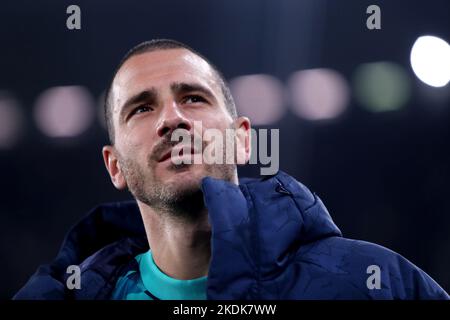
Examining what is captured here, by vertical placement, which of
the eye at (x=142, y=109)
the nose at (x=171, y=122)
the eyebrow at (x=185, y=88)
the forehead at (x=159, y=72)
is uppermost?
the forehead at (x=159, y=72)

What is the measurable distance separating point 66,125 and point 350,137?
3.47ft

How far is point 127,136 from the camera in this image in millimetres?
1048

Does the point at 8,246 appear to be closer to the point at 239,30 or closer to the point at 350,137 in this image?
the point at 239,30

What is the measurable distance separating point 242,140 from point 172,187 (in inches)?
10.3

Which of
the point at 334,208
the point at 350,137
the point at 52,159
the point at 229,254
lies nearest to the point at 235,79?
the point at 350,137

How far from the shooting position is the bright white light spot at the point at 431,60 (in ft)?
5.39

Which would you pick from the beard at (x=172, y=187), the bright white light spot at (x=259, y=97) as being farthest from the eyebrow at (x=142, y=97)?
the bright white light spot at (x=259, y=97)

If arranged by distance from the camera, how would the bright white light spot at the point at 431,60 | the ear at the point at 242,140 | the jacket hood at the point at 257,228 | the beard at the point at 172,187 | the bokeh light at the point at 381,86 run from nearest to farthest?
the jacket hood at the point at 257,228, the beard at the point at 172,187, the ear at the point at 242,140, the bright white light spot at the point at 431,60, the bokeh light at the point at 381,86

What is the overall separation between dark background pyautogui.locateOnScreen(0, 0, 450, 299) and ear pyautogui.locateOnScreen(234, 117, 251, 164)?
632mm

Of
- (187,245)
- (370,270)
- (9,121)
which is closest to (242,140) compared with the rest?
(187,245)

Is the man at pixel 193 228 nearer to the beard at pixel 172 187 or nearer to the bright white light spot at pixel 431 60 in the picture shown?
the beard at pixel 172 187

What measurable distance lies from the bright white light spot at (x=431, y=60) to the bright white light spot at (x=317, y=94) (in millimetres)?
253

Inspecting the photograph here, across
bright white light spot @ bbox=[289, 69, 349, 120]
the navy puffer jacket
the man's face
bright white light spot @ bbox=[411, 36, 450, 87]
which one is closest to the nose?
the man's face

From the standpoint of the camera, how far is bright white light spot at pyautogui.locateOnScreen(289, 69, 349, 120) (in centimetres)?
179
